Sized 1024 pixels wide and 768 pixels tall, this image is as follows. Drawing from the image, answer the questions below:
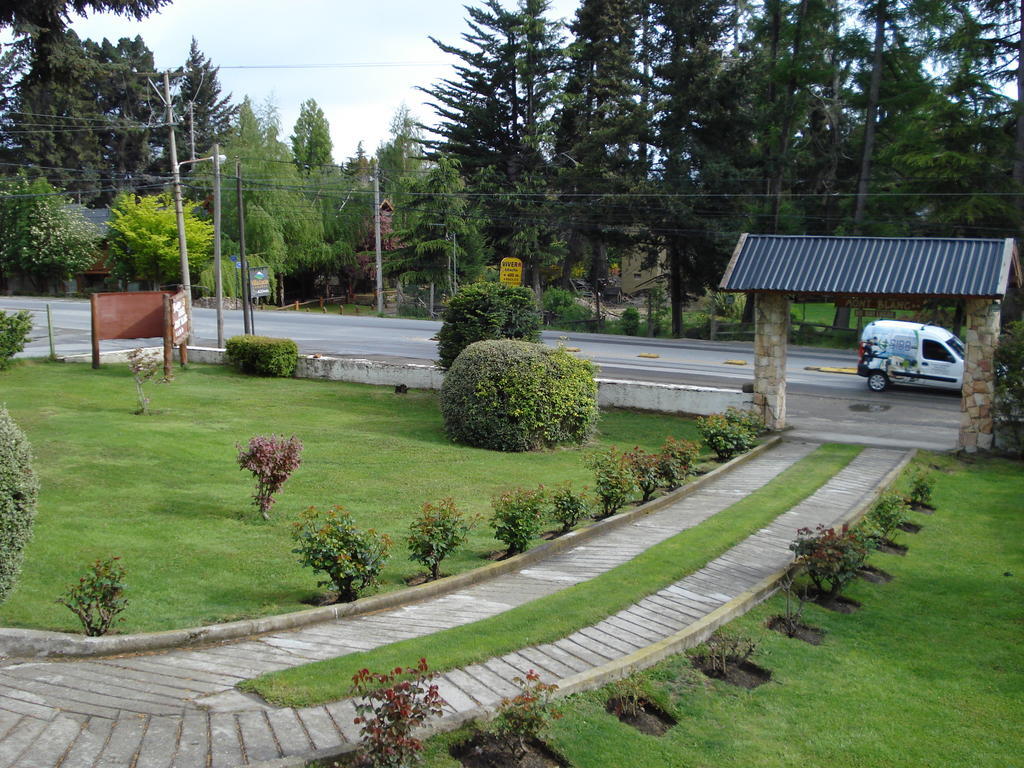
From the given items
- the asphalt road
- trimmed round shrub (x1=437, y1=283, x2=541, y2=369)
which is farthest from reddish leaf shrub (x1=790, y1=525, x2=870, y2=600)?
trimmed round shrub (x1=437, y1=283, x2=541, y2=369)

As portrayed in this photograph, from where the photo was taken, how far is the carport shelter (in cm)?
1816

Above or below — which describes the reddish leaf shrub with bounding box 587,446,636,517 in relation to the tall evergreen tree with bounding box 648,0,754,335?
below

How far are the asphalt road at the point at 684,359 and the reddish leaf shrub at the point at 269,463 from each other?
32.1 ft

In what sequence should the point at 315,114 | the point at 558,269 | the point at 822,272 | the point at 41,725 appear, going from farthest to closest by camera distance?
1. the point at 315,114
2. the point at 558,269
3. the point at 822,272
4. the point at 41,725

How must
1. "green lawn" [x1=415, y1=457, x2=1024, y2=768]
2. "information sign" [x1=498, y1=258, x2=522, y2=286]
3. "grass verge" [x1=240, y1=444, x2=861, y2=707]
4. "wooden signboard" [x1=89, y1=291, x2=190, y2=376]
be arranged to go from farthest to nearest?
"information sign" [x1=498, y1=258, x2=522, y2=286], "wooden signboard" [x1=89, y1=291, x2=190, y2=376], "grass verge" [x1=240, y1=444, x2=861, y2=707], "green lawn" [x1=415, y1=457, x2=1024, y2=768]

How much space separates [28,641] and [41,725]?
5.37 feet

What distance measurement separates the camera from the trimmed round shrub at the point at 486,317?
22297 millimetres

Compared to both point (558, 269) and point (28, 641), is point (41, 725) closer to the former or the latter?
point (28, 641)

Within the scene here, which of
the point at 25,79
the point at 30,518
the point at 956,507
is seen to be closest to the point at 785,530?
the point at 956,507

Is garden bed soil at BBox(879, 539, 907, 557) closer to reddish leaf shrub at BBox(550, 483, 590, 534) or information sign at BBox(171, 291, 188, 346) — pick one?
reddish leaf shrub at BBox(550, 483, 590, 534)

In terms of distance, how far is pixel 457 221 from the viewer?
54.2 meters

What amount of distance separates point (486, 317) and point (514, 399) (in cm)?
454

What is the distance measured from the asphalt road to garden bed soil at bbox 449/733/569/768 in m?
15.2

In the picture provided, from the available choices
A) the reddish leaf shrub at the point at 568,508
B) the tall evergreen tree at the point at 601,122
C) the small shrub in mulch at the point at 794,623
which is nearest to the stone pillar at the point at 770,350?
the reddish leaf shrub at the point at 568,508
